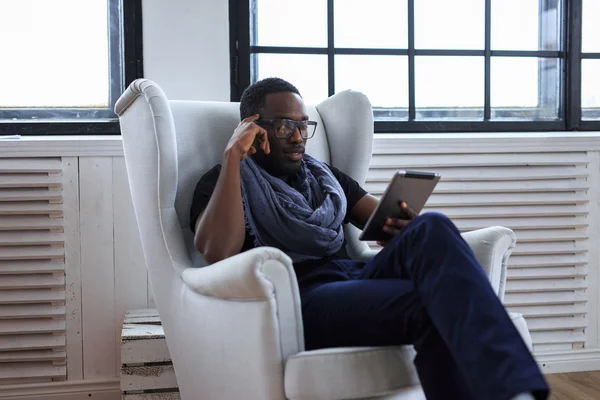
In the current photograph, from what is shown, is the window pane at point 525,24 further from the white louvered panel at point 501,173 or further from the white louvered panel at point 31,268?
the white louvered panel at point 31,268

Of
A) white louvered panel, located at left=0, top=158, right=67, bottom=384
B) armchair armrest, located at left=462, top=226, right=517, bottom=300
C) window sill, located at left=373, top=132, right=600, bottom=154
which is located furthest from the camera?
window sill, located at left=373, top=132, right=600, bottom=154

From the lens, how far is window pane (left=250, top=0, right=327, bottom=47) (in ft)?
9.12

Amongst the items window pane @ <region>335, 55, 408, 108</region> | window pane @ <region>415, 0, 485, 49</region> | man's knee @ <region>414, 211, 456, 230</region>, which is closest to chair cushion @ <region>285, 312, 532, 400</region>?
man's knee @ <region>414, 211, 456, 230</region>

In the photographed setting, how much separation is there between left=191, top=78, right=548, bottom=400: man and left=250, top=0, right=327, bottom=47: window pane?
824 mm

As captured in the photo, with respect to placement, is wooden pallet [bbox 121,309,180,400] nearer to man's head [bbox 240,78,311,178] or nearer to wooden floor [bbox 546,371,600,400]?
man's head [bbox 240,78,311,178]

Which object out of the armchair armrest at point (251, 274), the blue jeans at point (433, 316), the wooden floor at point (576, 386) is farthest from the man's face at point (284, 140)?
the wooden floor at point (576, 386)

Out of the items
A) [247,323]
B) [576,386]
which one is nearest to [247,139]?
[247,323]

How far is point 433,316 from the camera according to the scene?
1378 mm

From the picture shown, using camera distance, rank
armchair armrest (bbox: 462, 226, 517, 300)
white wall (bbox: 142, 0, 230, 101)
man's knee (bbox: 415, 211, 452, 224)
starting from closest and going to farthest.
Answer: man's knee (bbox: 415, 211, 452, 224) → armchair armrest (bbox: 462, 226, 517, 300) → white wall (bbox: 142, 0, 230, 101)

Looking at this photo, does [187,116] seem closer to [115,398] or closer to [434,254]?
[434,254]

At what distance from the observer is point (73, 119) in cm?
265

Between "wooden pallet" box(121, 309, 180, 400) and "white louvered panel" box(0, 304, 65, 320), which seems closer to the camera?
"wooden pallet" box(121, 309, 180, 400)

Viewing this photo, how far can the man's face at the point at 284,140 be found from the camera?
1945mm

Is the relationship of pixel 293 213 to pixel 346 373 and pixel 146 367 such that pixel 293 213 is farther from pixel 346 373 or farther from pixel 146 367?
pixel 146 367
